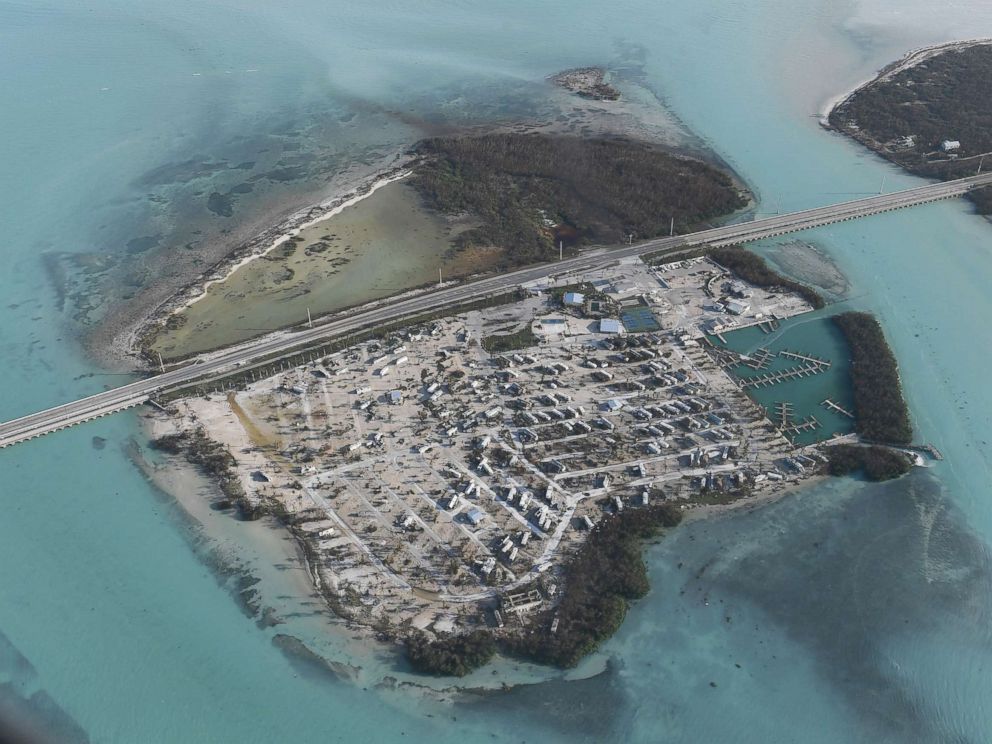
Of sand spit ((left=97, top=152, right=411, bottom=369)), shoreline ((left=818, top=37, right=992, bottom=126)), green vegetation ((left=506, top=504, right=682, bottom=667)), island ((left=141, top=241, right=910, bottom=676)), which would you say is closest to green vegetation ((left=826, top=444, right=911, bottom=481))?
island ((left=141, top=241, right=910, bottom=676))

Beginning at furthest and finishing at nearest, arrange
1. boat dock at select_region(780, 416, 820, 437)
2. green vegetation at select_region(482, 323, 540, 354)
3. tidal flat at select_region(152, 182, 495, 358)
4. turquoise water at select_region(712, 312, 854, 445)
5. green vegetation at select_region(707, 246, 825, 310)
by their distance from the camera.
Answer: green vegetation at select_region(707, 246, 825, 310) < tidal flat at select_region(152, 182, 495, 358) < green vegetation at select_region(482, 323, 540, 354) < turquoise water at select_region(712, 312, 854, 445) < boat dock at select_region(780, 416, 820, 437)

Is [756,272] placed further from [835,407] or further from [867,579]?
[867,579]

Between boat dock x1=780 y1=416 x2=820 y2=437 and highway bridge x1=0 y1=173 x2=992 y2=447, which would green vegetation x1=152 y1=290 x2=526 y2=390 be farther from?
boat dock x1=780 y1=416 x2=820 y2=437

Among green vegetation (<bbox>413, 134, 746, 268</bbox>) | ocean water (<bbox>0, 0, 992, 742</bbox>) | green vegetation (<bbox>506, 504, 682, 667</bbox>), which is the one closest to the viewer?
ocean water (<bbox>0, 0, 992, 742</bbox>)

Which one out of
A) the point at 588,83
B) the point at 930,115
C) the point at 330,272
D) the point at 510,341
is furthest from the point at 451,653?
the point at 930,115

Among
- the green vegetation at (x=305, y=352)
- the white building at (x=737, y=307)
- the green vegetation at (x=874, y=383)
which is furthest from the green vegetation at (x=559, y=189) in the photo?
the green vegetation at (x=874, y=383)

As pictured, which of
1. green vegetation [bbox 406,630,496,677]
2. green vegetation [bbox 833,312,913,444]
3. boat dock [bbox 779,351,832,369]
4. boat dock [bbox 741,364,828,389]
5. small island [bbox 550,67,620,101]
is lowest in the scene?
green vegetation [bbox 406,630,496,677]
